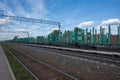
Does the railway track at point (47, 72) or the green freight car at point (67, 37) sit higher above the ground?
the green freight car at point (67, 37)

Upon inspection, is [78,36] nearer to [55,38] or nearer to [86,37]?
[86,37]

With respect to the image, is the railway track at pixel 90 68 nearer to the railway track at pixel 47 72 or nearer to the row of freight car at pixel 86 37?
the railway track at pixel 47 72

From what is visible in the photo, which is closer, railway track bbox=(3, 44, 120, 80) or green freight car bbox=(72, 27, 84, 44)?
railway track bbox=(3, 44, 120, 80)

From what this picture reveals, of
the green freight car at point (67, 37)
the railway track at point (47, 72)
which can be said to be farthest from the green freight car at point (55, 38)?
the railway track at point (47, 72)

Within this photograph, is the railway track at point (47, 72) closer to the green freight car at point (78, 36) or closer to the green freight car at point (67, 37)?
the green freight car at point (78, 36)

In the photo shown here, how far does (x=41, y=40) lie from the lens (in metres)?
51.9

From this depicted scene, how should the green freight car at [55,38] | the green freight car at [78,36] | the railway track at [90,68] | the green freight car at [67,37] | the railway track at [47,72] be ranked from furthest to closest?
the green freight car at [55,38], the green freight car at [67,37], the green freight car at [78,36], the railway track at [90,68], the railway track at [47,72]

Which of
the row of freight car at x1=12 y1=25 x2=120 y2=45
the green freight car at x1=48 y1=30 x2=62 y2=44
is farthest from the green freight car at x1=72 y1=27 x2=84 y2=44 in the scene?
the green freight car at x1=48 y1=30 x2=62 y2=44

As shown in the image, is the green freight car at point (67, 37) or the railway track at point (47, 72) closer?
the railway track at point (47, 72)

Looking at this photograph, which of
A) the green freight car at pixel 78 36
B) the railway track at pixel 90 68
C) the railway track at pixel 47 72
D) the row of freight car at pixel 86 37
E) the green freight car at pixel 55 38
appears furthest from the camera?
the green freight car at pixel 55 38

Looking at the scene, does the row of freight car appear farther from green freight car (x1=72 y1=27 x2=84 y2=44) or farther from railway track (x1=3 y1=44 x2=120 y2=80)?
railway track (x1=3 y1=44 x2=120 y2=80)

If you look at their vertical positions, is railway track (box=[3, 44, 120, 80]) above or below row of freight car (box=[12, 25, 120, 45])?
below

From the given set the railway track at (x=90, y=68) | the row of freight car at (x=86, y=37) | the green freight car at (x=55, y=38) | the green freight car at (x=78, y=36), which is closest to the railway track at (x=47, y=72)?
the railway track at (x=90, y=68)

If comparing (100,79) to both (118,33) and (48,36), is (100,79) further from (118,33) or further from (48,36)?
(48,36)
